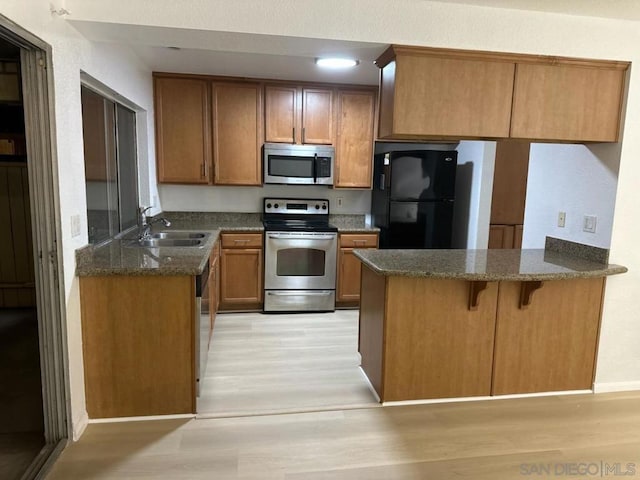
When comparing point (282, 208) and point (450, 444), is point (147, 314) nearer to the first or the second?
point (450, 444)

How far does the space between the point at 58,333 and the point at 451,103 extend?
2.38m

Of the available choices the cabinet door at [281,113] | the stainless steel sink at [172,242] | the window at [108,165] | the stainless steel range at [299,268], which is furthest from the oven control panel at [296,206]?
the window at [108,165]

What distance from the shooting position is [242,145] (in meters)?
4.36

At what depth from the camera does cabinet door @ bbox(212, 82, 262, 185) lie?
168 inches

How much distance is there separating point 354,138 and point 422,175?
2.65 ft

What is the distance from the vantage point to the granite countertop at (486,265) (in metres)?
2.39

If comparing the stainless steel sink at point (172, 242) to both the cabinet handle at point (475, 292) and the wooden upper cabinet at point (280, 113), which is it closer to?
the wooden upper cabinet at point (280, 113)

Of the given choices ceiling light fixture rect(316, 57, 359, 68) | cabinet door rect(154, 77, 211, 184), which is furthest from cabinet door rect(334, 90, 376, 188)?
cabinet door rect(154, 77, 211, 184)

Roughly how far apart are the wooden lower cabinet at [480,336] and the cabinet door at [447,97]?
88cm

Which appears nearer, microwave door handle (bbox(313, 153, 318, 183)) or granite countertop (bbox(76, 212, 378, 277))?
granite countertop (bbox(76, 212, 378, 277))

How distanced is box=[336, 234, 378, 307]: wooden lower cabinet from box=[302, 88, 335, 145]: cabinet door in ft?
3.44

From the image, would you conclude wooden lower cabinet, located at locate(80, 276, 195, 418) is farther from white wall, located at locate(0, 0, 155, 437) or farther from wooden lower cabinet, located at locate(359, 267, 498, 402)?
wooden lower cabinet, located at locate(359, 267, 498, 402)

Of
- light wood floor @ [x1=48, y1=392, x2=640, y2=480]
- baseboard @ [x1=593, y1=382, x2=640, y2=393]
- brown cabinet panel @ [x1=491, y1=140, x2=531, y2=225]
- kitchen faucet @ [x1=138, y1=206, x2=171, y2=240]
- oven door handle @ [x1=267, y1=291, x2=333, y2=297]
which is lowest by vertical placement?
light wood floor @ [x1=48, y1=392, x2=640, y2=480]

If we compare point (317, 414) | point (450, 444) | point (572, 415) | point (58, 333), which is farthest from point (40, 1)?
point (572, 415)
